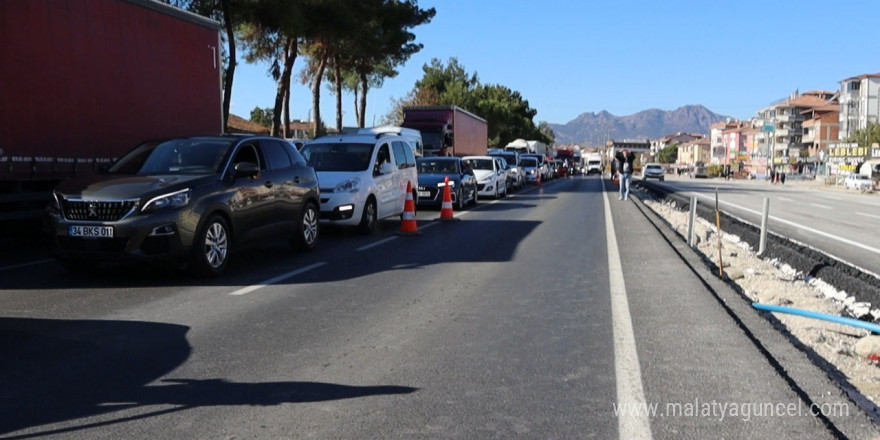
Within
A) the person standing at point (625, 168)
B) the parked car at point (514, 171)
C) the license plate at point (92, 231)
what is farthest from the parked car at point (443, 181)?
the license plate at point (92, 231)

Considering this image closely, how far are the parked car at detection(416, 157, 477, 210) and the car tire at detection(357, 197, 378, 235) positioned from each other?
5.61 m

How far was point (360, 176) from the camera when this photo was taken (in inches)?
567

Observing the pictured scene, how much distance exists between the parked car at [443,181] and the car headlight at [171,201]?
1182cm

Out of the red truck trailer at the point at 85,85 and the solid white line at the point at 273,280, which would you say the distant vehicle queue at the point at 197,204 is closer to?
the solid white line at the point at 273,280

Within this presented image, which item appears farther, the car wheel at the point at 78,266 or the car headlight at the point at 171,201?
the car wheel at the point at 78,266

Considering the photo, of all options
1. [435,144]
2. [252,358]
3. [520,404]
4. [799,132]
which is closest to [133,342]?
[252,358]

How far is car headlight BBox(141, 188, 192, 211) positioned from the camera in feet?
28.0

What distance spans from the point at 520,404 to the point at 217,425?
1709 millimetres

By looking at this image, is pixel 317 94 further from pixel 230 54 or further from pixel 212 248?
pixel 212 248

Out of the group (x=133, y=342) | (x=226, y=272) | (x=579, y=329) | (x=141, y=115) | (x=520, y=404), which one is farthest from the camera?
(x=141, y=115)

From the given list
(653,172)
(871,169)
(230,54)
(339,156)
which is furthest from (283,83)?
(871,169)

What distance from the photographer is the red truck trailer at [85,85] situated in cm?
1119

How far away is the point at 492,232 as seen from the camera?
15398 mm

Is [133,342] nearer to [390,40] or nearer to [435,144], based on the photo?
[435,144]
